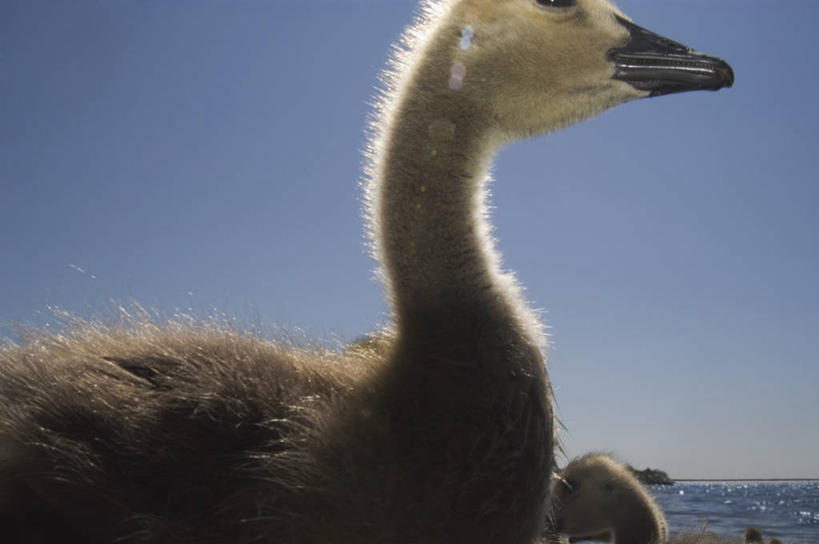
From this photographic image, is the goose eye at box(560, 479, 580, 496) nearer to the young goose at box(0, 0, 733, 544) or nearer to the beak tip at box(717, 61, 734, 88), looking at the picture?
the young goose at box(0, 0, 733, 544)

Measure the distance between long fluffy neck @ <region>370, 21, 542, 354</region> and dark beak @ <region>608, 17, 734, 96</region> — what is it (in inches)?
25.4

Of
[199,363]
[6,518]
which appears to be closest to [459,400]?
[199,363]

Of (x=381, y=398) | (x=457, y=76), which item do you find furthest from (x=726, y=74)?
(x=381, y=398)

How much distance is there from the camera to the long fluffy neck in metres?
2.46

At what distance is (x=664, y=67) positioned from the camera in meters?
2.97

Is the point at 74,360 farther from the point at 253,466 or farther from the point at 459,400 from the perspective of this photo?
the point at 459,400

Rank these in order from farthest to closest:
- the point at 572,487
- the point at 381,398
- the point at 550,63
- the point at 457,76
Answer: the point at 572,487 < the point at 550,63 < the point at 457,76 < the point at 381,398

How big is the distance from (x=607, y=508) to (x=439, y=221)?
3848mm

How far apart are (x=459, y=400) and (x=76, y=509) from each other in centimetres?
103

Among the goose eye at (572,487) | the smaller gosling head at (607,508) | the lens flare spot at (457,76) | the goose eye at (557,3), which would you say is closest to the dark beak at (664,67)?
the goose eye at (557,3)

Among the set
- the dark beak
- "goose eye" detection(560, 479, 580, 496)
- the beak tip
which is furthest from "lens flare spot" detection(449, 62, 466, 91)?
"goose eye" detection(560, 479, 580, 496)

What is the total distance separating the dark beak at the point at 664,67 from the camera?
2.87 metres

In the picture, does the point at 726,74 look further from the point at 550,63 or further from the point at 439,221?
the point at 439,221

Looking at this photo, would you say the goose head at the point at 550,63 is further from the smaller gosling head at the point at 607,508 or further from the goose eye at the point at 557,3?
the smaller gosling head at the point at 607,508
